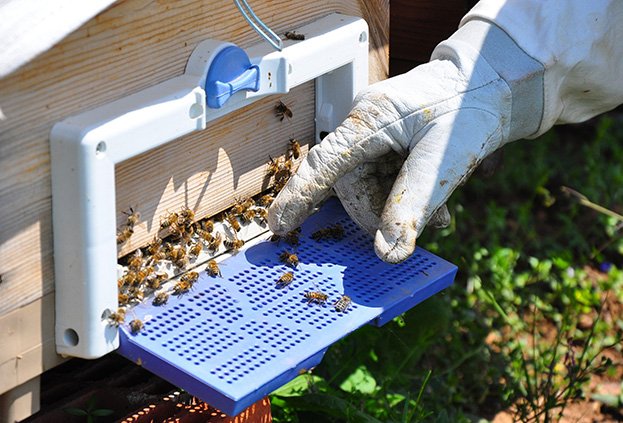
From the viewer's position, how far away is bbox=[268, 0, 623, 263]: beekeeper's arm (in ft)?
8.18

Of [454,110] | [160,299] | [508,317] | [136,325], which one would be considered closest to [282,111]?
[454,110]

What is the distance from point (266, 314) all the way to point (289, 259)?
0.24 m

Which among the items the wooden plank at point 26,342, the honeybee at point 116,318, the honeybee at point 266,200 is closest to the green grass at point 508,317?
the honeybee at point 266,200

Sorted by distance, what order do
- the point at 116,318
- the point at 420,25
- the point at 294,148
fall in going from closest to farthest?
the point at 116,318
the point at 294,148
the point at 420,25

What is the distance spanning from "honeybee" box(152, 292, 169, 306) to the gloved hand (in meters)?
0.37

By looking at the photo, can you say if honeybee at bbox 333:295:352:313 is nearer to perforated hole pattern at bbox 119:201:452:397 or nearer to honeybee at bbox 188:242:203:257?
perforated hole pattern at bbox 119:201:452:397

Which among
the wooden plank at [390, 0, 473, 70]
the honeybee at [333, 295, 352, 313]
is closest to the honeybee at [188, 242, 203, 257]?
the honeybee at [333, 295, 352, 313]

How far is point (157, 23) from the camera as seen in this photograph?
2205 mm

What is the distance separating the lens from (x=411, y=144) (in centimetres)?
259

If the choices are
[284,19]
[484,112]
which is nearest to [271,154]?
[284,19]

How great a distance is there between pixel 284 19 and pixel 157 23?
18.7 inches

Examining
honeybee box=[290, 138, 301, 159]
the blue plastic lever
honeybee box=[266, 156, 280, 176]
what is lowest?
honeybee box=[266, 156, 280, 176]

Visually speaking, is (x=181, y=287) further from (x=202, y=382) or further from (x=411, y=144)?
(x=411, y=144)

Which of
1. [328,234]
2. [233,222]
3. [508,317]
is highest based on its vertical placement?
[233,222]
